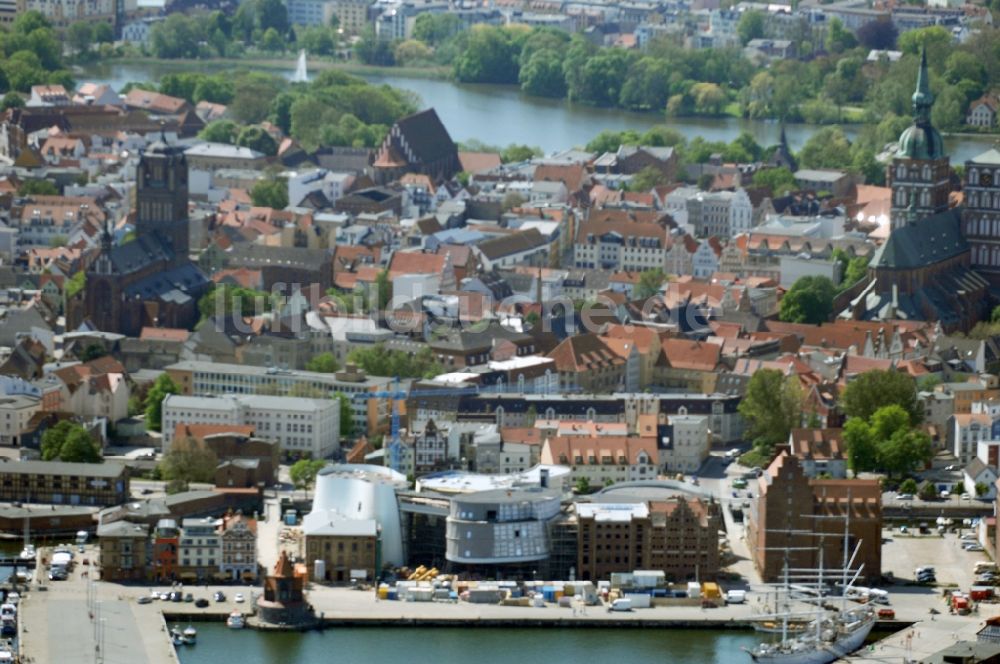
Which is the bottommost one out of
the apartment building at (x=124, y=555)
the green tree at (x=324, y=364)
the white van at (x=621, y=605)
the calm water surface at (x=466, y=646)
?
the calm water surface at (x=466, y=646)

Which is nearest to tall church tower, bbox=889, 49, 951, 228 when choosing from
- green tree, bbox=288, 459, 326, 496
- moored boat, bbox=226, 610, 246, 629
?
green tree, bbox=288, 459, 326, 496

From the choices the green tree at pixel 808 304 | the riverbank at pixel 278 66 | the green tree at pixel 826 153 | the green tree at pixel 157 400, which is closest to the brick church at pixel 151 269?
the green tree at pixel 157 400

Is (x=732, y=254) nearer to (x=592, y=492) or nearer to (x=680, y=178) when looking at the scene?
(x=680, y=178)

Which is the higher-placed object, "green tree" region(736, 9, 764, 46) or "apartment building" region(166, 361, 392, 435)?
"green tree" region(736, 9, 764, 46)

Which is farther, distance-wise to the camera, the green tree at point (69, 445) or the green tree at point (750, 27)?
the green tree at point (750, 27)

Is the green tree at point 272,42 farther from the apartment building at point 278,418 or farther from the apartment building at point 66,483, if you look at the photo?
the apartment building at point 66,483

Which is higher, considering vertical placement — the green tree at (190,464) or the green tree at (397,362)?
the green tree at (397,362)

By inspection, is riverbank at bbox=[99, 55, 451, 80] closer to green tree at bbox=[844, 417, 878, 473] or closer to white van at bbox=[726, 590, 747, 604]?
green tree at bbox=[844, 417, 878, 473]

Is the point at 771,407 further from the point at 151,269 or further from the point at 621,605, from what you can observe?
the point at 151,269
